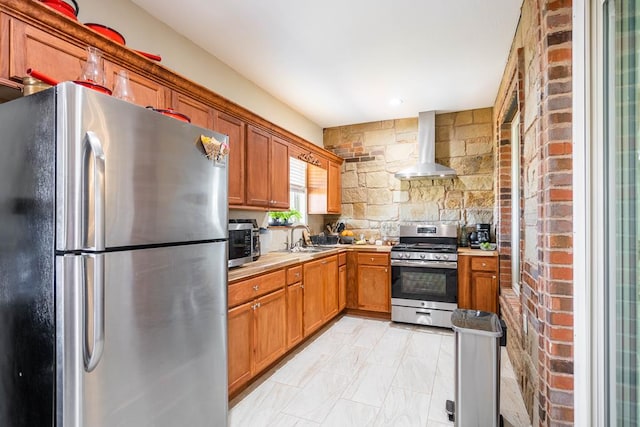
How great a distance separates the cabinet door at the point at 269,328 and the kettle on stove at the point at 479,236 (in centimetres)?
271

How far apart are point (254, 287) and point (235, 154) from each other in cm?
113

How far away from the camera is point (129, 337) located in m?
1.26

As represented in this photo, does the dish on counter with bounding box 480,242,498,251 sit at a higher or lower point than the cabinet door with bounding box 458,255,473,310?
higher

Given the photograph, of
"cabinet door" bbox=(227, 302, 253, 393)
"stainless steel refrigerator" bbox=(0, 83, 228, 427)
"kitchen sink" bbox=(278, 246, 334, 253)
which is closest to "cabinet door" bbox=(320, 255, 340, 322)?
"kitchen sink" bbox=(278, 246, 334, 253)

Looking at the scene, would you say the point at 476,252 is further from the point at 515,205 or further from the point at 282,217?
the point at 282,217

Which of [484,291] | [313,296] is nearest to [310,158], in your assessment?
[313,296]

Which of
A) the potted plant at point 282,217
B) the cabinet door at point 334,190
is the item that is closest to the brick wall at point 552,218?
the potted plant at point 282,217

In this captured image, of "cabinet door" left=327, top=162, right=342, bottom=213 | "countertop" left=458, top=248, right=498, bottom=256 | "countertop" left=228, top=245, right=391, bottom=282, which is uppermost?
"cabinet door" left=327, top=162, right=342, bottom=213

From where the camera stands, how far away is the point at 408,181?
4.75 meters

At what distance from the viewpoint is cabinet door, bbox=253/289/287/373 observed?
252cm

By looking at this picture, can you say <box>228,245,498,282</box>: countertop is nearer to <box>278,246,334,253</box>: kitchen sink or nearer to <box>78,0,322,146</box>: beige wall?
<box>278,246,334,253</box>: kitchen sink

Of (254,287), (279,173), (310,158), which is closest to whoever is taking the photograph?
(254,287)

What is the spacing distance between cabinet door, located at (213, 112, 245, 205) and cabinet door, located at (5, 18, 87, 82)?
1.08 m

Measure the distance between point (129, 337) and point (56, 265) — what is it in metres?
0.39
